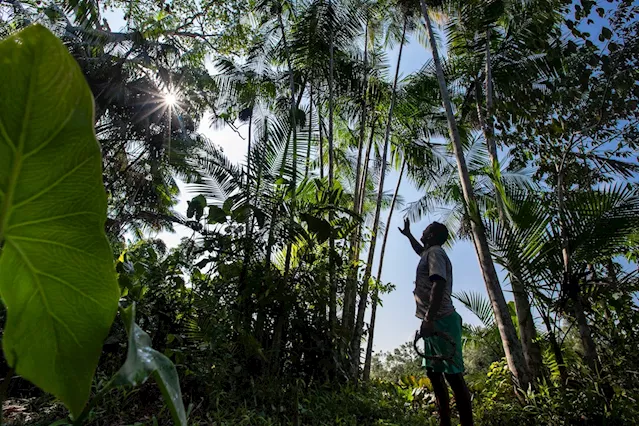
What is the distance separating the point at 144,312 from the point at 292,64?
4.55 m

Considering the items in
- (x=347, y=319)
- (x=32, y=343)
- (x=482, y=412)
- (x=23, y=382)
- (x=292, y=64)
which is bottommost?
(x=32, y=343)

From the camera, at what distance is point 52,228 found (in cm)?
50

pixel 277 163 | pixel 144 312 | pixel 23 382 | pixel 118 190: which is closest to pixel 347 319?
pixel 277 163

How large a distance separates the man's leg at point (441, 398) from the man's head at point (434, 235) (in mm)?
1000

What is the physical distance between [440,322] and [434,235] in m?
0.69

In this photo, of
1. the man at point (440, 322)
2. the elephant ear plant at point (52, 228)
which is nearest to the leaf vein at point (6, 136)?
the elephant ear plant at point (52, 228)

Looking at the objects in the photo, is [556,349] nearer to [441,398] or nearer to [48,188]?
[441,398]

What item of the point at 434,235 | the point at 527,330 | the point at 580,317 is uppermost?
the point at 434,235

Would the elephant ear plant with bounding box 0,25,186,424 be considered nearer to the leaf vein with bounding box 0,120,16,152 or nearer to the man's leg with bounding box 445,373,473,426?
the leaf vein with bounding box 0,120,16,152

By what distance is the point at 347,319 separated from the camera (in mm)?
4738

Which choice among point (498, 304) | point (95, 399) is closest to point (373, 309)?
point (498, 304)

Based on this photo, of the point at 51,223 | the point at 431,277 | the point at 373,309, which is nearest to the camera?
the point at 51,223

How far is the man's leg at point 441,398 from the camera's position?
299 cm

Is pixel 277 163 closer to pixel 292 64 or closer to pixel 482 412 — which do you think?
pixel 292 64
